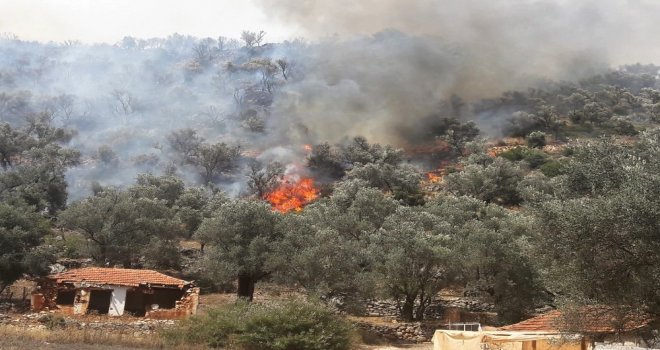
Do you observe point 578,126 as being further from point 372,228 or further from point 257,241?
point 257,241

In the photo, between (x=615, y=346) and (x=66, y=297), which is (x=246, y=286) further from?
(x=615, y=346)

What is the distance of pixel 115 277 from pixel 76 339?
12.1 meters

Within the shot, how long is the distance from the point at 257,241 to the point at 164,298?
748cm

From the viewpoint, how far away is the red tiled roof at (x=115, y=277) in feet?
111

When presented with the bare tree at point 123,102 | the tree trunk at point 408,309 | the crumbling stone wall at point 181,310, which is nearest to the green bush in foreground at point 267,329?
the crumbling stone wall at point 181,310

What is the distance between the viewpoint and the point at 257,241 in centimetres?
3584

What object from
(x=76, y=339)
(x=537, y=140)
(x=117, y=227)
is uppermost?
(x=537, y=140)

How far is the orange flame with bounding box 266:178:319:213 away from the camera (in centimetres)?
7750

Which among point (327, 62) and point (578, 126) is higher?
point (327, 62)

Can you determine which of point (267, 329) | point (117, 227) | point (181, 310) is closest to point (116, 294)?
point (181, 310)

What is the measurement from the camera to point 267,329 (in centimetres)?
2402

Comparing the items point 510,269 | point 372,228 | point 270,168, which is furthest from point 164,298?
point 270,168

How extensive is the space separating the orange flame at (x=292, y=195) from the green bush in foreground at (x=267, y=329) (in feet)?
159

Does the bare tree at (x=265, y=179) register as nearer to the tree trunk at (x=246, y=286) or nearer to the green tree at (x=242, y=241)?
the green tree at (x=242, y=241)
